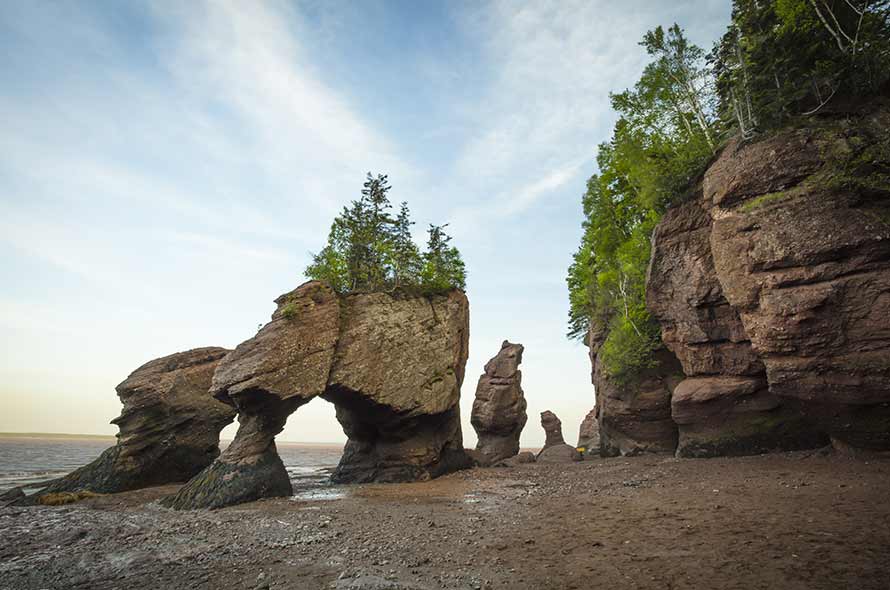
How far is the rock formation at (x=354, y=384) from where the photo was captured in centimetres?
1970

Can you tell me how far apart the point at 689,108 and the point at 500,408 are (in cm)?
3022

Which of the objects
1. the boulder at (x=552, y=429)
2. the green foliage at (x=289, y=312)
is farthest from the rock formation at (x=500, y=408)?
the green foliage at (x=289, y=312)

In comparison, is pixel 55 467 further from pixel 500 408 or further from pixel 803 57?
pixel 803 57

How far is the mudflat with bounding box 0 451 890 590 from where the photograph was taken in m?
6.84

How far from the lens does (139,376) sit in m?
26.5

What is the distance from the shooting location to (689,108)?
27.4m

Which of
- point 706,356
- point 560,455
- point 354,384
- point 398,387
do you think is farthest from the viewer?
point 560,455

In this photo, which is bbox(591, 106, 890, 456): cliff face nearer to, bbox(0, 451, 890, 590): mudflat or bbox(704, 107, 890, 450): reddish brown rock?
bbox(704, 107, 890, 450): reddish brown rock

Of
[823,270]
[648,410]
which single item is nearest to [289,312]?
[823,270]

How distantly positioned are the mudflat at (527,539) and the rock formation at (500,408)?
25971mm

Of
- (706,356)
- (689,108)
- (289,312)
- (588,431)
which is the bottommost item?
(588,431)

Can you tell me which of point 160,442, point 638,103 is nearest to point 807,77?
point 638,103

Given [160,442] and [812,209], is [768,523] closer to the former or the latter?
[812,209]

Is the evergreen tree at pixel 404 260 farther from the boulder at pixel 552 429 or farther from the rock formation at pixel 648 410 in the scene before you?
the boulder at pixel 552 429
